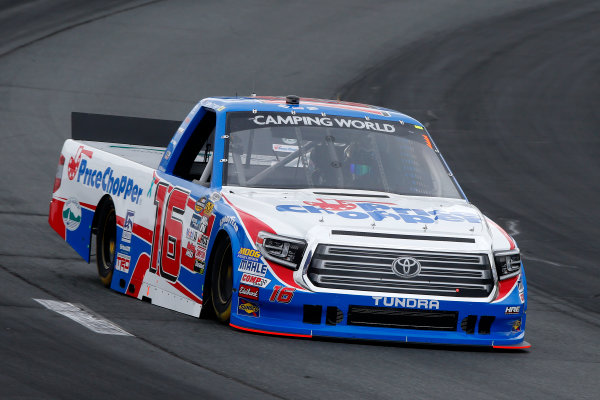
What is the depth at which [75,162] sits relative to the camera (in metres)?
11.4

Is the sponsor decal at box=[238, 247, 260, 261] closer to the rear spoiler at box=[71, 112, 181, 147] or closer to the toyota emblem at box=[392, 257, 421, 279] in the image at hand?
the toyota emblem at box=[392, 257, 421, 279]

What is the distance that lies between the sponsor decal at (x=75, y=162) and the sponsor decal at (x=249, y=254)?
3636 mm

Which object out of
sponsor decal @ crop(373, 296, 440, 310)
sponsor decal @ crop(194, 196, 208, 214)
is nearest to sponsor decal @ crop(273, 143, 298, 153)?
sponsor decal @ crop(194, 196, 208, 214)

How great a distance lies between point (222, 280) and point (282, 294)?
739mm

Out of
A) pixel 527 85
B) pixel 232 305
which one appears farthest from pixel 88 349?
pixel 527 85

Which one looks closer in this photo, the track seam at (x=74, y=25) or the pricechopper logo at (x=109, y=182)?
the pricechopper logo at (x=109, y=182)

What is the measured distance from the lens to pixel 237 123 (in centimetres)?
934

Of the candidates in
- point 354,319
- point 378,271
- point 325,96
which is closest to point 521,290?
point 378,271

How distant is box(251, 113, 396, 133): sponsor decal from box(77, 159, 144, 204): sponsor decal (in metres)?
1.27

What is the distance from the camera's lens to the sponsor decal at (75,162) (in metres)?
11.3

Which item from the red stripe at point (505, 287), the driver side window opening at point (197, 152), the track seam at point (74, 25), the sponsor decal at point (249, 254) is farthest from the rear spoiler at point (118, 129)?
the track seam at point (74, 25)

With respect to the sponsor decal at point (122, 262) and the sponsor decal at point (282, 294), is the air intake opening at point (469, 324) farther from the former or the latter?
the sponsor decal at point (122, 262)

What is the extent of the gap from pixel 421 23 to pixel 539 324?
22.4 m

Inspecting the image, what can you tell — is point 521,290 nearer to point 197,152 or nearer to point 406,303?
point 406,303
